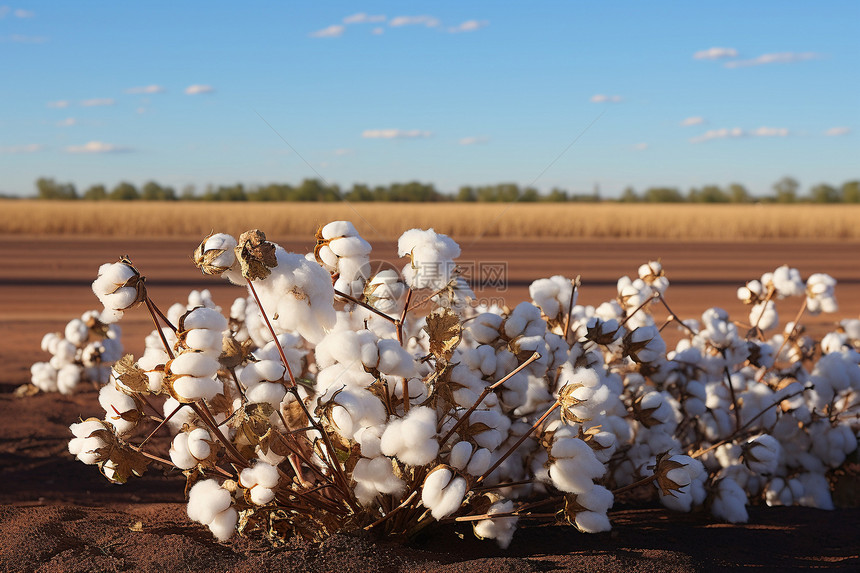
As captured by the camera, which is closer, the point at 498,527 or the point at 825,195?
the point at 498,527

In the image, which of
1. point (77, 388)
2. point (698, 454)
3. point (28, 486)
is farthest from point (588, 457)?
point (77, 388)

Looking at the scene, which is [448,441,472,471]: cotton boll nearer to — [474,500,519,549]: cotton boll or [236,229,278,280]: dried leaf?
[474,500,519,549]: cotton boll

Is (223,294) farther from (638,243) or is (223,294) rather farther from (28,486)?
(638,243)

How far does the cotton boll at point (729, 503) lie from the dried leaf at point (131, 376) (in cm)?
197

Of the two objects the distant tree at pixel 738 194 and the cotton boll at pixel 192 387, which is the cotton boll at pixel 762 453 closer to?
the cotton boll at pixel 192 387

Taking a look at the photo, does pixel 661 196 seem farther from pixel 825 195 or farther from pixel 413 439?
pixel 413 439

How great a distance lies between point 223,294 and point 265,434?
10.5m

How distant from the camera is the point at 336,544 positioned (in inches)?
81.2

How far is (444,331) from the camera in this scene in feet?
6.51

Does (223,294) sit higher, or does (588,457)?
(588,457)

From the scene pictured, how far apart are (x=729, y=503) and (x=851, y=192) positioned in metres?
86.5

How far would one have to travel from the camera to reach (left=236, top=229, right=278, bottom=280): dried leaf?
163 centimetres

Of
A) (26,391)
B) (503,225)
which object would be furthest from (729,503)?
(503,225)

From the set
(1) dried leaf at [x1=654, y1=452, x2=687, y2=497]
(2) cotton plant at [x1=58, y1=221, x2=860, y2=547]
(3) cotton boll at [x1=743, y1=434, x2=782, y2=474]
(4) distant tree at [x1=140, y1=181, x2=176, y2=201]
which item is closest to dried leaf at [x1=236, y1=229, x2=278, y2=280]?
(2) cotton plant at [x1=58, y1=221, x2=860, y2=547]
